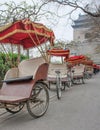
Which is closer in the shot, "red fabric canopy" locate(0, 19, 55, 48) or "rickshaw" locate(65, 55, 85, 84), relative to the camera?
"red fabric canopy" locate(0, 19, 55, 48)

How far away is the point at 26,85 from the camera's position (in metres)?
6.56

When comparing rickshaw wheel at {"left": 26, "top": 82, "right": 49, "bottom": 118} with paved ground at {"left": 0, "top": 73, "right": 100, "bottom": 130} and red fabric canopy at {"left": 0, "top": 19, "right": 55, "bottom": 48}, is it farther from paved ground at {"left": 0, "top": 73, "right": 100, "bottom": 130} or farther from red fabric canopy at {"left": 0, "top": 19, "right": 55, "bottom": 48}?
red fabric canopy at {"left": 0, "top": 19, "right": 55, "bottom": 48}

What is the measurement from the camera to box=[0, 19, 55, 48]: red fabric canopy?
7234 mm

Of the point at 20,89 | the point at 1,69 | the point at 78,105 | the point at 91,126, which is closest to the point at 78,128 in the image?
the point at 91,126

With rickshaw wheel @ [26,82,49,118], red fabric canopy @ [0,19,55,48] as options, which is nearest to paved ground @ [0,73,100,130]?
rickshaw wheel @ [26,82,49,118]

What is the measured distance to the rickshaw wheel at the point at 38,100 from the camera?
671cm

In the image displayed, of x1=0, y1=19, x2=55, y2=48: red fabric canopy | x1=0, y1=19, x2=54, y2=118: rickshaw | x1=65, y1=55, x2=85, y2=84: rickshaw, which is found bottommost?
x1=65, y1=55, x2=85, y2=84: rickshaw

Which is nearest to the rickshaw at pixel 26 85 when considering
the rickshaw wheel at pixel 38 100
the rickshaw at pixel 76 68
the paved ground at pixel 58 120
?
the rickshaw wheel at pixel 38 100

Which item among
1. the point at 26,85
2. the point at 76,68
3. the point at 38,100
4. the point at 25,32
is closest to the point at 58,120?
the point at 38,100

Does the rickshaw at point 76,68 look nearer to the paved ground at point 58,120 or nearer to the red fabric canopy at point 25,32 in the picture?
Answer: the red fabric canopy at point 25,32

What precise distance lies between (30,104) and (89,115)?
5.04 feet

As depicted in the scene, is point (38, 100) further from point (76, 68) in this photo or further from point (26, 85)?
point (76, 68)

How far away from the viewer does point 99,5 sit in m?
20.8

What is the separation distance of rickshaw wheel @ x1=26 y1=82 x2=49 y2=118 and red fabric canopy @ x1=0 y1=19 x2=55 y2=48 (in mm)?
1557
